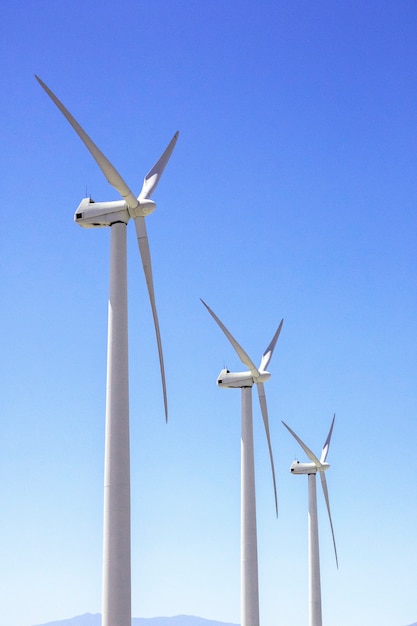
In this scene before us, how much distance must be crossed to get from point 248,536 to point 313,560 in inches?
792

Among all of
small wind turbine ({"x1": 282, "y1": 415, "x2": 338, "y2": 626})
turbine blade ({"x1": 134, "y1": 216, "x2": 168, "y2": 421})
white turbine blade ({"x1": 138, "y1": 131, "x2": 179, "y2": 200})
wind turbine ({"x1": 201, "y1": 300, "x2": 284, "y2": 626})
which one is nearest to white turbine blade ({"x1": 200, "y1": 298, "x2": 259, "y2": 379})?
wind turbine ({"x1": 201, "y1": 300, "x2": 284, "y2": 626})

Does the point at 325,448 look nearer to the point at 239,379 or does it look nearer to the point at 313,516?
the point at 313,516

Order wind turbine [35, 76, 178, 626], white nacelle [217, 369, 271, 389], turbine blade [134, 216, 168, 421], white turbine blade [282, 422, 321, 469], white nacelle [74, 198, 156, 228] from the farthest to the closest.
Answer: white turbine blade [282, 422, 321, 469]
white nacelle [217, 369, 271, 389]
turbine blade [134, 216, 168, 421]
white nacelle [74, 198, 156, 228]
wind turbine [35, 76, 178, 626]

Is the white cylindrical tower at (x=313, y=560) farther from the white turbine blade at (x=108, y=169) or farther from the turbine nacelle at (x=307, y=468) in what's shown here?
the white turbine blade at (x=108, y=169)

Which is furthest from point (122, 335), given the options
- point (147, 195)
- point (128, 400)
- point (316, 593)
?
point (316, 593)

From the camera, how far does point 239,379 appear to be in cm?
6925

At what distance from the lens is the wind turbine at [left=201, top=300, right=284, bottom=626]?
63.2 metres

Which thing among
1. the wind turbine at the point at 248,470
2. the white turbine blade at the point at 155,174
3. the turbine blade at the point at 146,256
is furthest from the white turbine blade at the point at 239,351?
the turbine blade at the point at 146,256

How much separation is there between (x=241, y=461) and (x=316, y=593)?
20746mm

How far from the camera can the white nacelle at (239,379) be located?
6919 cm

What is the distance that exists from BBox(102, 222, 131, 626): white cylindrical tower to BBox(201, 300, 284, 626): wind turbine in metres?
26.4

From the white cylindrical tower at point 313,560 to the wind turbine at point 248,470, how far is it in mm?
14038

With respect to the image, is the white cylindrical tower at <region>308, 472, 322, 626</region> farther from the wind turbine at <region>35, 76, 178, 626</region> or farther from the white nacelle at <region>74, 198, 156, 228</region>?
the white nacelle at <region>74, 198, 156, 228</region>

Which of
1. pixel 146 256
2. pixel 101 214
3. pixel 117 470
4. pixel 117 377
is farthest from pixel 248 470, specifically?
pixel 117 470
